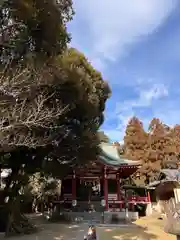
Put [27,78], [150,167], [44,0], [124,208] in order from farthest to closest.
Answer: [150,167], [124,208], [44,0], [27,78]

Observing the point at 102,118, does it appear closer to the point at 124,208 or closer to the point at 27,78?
the point at 124,208

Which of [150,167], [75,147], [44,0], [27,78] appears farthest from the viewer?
[150,167]

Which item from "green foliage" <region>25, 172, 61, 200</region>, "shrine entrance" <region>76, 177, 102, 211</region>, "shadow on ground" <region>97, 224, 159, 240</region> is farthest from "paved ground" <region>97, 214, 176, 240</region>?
"green foliage" <region>25, 172, 61, 200</region>

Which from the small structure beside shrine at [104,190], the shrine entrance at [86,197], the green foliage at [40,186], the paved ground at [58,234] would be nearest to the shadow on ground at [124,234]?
the paved ground at [58,234]

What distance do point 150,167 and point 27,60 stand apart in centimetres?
2291

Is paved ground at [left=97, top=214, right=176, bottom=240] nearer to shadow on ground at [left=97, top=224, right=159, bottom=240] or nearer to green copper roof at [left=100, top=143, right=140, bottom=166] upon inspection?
shadow on ground at [left=97, top=224, right=159, bottom=240]

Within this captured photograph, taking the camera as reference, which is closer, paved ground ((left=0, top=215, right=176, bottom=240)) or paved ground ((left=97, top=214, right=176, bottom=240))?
paved ground ((left=0, top=215, right=176, bottom=240))

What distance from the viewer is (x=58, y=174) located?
1216cm

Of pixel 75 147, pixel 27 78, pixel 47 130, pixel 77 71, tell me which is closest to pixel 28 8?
pixel 27 78

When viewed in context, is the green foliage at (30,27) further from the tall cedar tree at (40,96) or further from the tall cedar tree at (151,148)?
the tall cedar tree at (151,148)

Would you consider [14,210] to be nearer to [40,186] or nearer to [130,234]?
[130,234]

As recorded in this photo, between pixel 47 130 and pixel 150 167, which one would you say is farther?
pixel 150 167

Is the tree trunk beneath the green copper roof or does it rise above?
beneath

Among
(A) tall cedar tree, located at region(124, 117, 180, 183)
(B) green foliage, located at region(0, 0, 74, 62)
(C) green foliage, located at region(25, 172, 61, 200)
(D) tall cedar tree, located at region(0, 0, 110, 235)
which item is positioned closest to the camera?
(D) tall cedar tree, located at region(0, 0, 110, 235)
